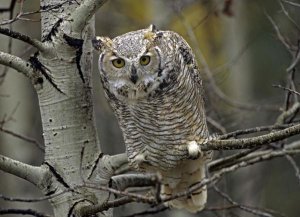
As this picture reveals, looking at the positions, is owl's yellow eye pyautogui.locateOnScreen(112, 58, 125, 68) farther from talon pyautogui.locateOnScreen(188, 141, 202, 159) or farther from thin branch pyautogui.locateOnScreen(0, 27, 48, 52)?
talon pyautogui.locateOnScreen(188, 141, 202, 159)

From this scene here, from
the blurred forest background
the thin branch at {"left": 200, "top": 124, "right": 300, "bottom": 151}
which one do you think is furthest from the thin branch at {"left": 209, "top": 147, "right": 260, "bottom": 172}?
the blurred forest background

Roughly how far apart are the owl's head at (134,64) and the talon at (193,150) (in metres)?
0.33

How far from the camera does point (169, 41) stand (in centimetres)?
365

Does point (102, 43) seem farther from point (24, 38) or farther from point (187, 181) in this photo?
point (187, 181)

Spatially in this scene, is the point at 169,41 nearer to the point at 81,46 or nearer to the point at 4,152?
the point at 81,46

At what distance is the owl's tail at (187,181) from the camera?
3.99 meters

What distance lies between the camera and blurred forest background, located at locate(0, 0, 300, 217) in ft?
22.9

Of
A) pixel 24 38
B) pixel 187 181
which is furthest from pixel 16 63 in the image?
pixel 187 181

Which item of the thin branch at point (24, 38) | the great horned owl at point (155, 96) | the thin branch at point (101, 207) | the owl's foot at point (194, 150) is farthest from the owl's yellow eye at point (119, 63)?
the thin branch at point (101, 207)

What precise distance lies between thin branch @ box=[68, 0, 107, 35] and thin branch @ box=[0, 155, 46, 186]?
2.05 ft

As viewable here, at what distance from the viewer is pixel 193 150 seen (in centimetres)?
371

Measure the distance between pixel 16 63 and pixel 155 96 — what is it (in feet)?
2.08

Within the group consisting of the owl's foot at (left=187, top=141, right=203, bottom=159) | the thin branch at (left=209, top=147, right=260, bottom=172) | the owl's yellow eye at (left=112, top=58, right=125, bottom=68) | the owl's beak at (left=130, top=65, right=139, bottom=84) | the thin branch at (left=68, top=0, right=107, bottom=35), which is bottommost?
the thin branch at (left=209, top=147, right=260, bottom=172)

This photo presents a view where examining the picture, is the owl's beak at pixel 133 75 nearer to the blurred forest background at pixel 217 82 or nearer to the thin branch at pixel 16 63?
the thin branch at pixel 16 63
